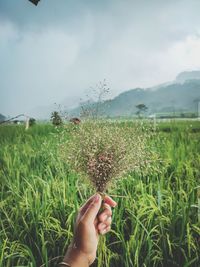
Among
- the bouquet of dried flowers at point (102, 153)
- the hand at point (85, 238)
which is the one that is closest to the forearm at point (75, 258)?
the hand at point (85, 238)

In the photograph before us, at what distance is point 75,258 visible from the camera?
1320 millimetres

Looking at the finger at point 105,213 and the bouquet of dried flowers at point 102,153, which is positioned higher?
the bouquet of dried flowers at point 102,153

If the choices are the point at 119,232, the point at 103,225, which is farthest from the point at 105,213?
the point at 119,232

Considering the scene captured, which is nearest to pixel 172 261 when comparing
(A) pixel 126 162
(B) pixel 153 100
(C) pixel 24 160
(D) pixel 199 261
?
(D) pixel 199 261

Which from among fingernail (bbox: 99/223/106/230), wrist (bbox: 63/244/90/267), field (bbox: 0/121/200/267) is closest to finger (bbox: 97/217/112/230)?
fingernail (bbox: 99/223/106/230)

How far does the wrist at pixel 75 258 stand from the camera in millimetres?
1308

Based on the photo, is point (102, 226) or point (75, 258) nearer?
point (75, 258)

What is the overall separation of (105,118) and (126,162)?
0.36 metres

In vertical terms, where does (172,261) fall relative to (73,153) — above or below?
below

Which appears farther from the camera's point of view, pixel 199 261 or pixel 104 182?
pixel 199 261

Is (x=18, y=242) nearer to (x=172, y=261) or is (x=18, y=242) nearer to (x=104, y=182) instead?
(x=172, y=261)

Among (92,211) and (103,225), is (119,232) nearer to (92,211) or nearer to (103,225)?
(103,225)

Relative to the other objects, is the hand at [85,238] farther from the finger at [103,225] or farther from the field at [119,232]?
the field at [119,232]

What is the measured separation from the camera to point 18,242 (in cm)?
253
